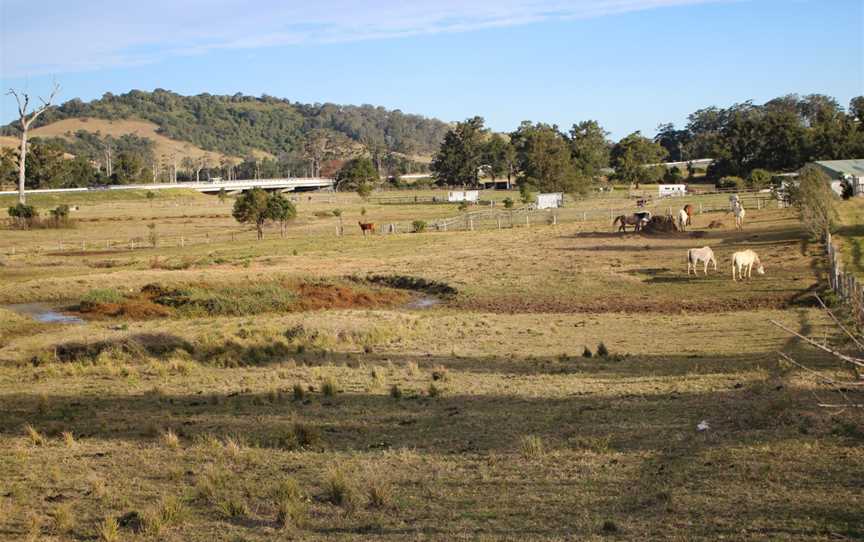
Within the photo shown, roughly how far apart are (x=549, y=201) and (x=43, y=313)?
205ft

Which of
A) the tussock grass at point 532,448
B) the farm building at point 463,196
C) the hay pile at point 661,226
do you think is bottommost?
the tussock grass at point 532,448

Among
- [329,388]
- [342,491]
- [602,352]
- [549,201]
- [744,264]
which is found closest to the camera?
[342,491]

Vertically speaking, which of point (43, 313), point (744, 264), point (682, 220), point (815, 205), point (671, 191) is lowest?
point (43, 313)

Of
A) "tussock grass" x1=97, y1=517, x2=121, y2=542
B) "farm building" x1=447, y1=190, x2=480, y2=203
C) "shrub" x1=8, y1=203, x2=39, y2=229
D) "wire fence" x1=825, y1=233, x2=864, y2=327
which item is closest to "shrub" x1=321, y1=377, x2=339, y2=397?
"tussock grass" x1=97, y1=517, x2=121, y2=542

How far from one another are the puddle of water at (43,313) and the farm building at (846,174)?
59905 mm

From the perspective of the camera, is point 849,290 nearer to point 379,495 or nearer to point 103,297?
point 379,495

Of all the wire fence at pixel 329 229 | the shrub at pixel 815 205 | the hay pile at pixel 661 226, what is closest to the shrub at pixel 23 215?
the wire fence at pixel 329 229

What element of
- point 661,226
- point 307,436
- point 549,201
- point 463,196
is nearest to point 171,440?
point 307,436

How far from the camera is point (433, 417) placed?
1365 cm

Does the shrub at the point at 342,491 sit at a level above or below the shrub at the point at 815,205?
below

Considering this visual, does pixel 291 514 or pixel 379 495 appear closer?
pixel 291 514

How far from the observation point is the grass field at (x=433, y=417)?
8.96m

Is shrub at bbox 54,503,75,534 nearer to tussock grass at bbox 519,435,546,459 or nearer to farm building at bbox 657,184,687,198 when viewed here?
tussock grass at bbox 519,435,546,459

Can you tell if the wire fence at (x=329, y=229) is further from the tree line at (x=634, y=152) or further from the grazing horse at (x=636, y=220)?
the tree line at (x=634, y=152)
